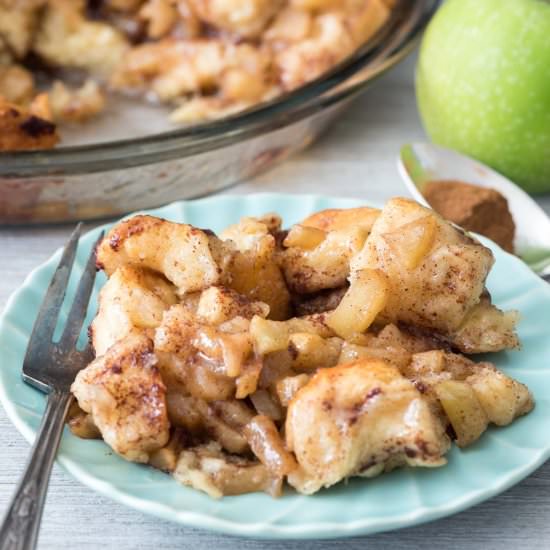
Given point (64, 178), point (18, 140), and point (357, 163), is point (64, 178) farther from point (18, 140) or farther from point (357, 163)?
point (357, 163)

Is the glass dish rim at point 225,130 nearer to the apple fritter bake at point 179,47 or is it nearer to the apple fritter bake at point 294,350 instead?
the apple fritter bake at point 179,47

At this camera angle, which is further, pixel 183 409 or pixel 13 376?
pixel 13 376

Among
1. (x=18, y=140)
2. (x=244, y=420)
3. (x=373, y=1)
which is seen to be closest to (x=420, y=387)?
(x=244, y=420)

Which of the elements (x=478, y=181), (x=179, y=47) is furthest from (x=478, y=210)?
(x=179, y=47)

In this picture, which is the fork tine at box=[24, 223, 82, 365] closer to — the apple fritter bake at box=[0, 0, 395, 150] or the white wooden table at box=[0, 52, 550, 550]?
the white wooden table at box=[0, 52, 550, 550]

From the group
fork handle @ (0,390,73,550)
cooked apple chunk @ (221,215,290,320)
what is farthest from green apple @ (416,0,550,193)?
fork handle @ (0,390,73,550)

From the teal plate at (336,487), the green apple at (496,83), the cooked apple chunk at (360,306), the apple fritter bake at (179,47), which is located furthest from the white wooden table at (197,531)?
the apple fritter bake at (179,47)
